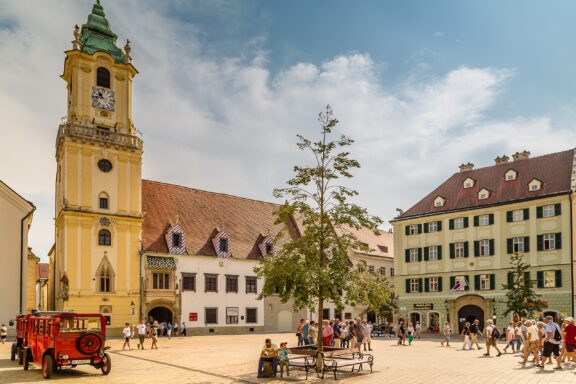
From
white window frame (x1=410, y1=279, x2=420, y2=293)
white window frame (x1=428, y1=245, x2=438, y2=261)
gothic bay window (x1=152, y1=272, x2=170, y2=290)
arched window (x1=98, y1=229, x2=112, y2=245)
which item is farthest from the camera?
white window frame (x1=410, y1=279, x2=420, y2=293)

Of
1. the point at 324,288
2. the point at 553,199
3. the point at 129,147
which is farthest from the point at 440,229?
the point at 324,288

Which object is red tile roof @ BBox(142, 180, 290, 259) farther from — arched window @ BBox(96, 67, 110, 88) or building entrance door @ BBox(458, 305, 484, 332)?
building entrance door @ BBox(458, 305, 484, 332)

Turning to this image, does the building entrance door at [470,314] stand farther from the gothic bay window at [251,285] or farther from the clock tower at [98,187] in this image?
the clock tower at [98,187]

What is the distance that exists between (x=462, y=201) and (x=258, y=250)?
2012 centimetres

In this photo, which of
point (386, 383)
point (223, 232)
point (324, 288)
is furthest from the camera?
point (223, 232)

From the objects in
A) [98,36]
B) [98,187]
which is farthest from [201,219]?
[98,36]

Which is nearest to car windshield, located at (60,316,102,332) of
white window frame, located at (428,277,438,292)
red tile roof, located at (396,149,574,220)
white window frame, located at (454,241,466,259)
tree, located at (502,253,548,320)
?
tree, located at (502,253,548,320)

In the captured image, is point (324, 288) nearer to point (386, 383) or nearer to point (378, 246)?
point (386, 383)

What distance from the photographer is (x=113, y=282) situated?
47.2 metres

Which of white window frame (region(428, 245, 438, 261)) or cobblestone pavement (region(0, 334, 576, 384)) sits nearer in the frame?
cobblestone pavement (region(0, 334, 576, 384))

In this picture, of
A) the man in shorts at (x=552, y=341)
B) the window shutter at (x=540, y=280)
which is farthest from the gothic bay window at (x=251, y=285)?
the man in shorts at (x=552, y=341)

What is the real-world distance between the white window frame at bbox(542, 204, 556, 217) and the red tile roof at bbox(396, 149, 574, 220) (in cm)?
93

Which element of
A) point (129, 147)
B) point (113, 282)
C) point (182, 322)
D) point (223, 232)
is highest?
point (129, 147)

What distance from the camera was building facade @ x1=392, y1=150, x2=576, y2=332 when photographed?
42.7 metres
